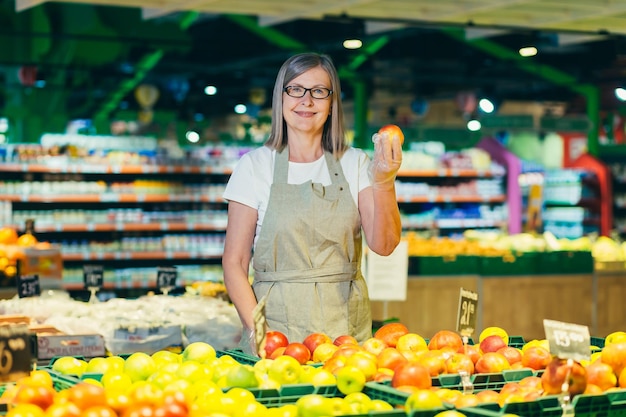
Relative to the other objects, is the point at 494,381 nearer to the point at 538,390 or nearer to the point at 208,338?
the point at 538,390

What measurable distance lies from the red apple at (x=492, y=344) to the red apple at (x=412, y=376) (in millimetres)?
564

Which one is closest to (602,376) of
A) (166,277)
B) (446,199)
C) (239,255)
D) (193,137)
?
(239,255)

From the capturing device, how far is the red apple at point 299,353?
2.91 meters

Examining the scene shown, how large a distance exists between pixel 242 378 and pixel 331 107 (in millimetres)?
1398

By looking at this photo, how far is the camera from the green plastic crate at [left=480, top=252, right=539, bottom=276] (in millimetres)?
9492

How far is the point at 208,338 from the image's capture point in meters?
5.13

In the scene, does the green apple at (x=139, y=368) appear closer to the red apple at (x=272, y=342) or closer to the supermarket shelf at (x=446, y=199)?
the red apple at (x=272, y=342)

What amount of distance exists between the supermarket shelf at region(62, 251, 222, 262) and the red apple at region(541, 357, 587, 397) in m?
8.99

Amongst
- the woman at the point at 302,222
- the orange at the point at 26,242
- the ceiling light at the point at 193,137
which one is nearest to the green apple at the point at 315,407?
the woman at the point at 302,222

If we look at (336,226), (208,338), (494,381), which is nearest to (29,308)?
(208,338)

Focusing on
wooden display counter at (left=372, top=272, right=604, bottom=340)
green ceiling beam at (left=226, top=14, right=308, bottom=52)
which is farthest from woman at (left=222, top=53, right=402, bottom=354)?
green ceiling beam at (left=226, top=14, right=308, bottom=52)

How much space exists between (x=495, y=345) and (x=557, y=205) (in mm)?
13619

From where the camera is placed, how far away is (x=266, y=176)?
3.56 metres

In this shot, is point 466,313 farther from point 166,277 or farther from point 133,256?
point 133,256
